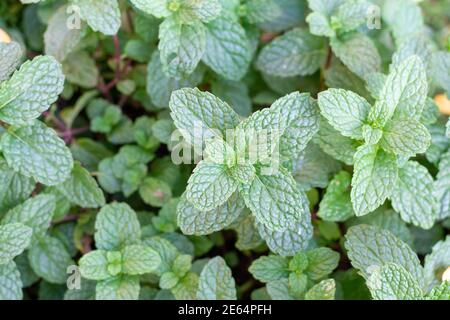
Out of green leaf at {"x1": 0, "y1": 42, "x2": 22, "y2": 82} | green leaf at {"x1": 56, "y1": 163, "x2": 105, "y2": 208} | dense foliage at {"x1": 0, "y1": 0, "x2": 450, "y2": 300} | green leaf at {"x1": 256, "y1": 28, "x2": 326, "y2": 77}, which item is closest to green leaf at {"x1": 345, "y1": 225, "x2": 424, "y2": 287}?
dense foliage at {"x1": 0, "y1": 0, "x2": 450, "y2": 300}

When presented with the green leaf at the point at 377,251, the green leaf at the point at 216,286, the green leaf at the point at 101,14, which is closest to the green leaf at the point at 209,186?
the green leaf at the point at 216,286

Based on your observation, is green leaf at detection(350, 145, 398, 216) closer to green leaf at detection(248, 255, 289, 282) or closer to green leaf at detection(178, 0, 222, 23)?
green leaf at detection(248, 255, 289, 282)

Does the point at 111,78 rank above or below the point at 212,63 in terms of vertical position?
below

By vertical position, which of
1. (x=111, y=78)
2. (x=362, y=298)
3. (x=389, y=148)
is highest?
(x=389, y=148)

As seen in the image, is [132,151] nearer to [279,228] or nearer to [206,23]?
[206,23]

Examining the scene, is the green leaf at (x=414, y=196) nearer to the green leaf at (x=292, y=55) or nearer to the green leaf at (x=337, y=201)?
the green leaf at (x=337, y=201)

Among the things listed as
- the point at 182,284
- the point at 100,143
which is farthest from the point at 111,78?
the point at 182,284
